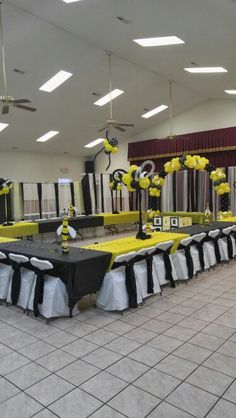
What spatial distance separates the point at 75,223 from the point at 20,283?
230 inches

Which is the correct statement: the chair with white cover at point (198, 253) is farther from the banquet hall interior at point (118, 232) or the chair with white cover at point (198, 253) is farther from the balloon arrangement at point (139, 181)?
the balloon arrangement at point (139, 181)

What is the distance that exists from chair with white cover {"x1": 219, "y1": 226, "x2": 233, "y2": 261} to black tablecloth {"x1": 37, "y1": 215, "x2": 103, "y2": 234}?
479 cm

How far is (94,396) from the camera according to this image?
260cm

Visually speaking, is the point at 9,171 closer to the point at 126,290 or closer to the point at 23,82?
the point at 23,82

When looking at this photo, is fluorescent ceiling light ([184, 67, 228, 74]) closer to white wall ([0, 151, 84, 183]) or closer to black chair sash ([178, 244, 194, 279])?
black chair sash ([178, 244, 194, 279])

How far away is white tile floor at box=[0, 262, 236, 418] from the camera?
97.6 inches

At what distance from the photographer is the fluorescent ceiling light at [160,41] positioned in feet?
21.0

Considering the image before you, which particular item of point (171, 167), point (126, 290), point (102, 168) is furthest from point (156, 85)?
point (126, 290)

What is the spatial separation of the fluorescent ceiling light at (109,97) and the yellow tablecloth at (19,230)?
4.50 m

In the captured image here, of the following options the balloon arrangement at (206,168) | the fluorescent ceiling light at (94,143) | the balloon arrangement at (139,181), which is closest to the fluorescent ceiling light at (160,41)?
the balloon arrangement at (139,181)

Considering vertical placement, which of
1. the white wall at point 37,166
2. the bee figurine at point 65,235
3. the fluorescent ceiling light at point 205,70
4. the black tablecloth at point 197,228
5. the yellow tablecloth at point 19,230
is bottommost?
the yellow tablecloth at point 19,230

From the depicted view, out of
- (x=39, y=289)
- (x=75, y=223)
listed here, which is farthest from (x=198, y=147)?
(x=39, y=289)

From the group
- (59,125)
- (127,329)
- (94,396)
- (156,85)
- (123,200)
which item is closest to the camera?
(94,396)

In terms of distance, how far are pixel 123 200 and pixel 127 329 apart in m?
10.9
